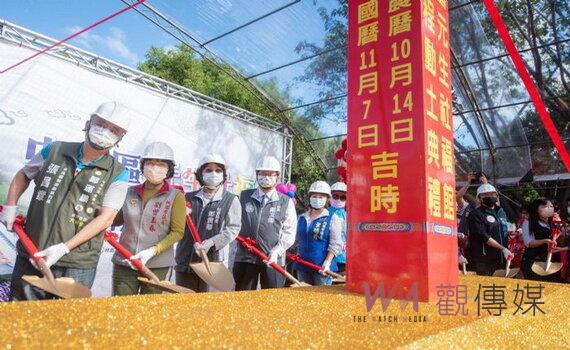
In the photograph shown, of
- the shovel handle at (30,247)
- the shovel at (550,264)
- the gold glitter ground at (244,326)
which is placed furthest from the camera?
the shovel at (550,264)

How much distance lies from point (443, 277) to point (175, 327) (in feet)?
3.39

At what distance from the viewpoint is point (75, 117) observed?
4.42 m

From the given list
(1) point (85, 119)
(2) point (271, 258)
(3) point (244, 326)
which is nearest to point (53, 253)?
A: (3) point (244, 326)

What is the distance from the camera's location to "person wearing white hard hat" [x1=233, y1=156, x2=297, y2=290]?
11.4 feet

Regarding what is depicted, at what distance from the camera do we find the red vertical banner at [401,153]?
133cm

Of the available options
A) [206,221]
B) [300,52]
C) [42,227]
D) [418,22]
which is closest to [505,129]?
[300,52]

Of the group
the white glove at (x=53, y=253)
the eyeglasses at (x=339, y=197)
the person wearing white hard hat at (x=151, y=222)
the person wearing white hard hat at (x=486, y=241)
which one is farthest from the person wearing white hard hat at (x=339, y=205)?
the white glove at (x=53, y=253)

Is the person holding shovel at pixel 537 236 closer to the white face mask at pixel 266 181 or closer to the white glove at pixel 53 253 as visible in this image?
the white face mask at pixel 266 181

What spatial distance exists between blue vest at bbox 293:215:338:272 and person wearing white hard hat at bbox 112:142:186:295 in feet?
5.12

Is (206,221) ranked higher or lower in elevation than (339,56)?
lower

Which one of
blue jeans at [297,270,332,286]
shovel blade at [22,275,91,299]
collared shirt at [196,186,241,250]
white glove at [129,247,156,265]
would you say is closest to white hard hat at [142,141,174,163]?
white glove at [129,247,156,265]

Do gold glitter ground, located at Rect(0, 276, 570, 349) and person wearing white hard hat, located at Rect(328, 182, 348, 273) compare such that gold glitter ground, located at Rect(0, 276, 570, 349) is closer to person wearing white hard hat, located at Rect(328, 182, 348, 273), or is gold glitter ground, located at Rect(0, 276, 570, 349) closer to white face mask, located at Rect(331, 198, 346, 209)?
person wearing white hard hat, located at Rect(328, 182, 348, 273)

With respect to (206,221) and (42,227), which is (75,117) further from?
(42,227)

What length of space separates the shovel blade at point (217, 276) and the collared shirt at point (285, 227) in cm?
79
